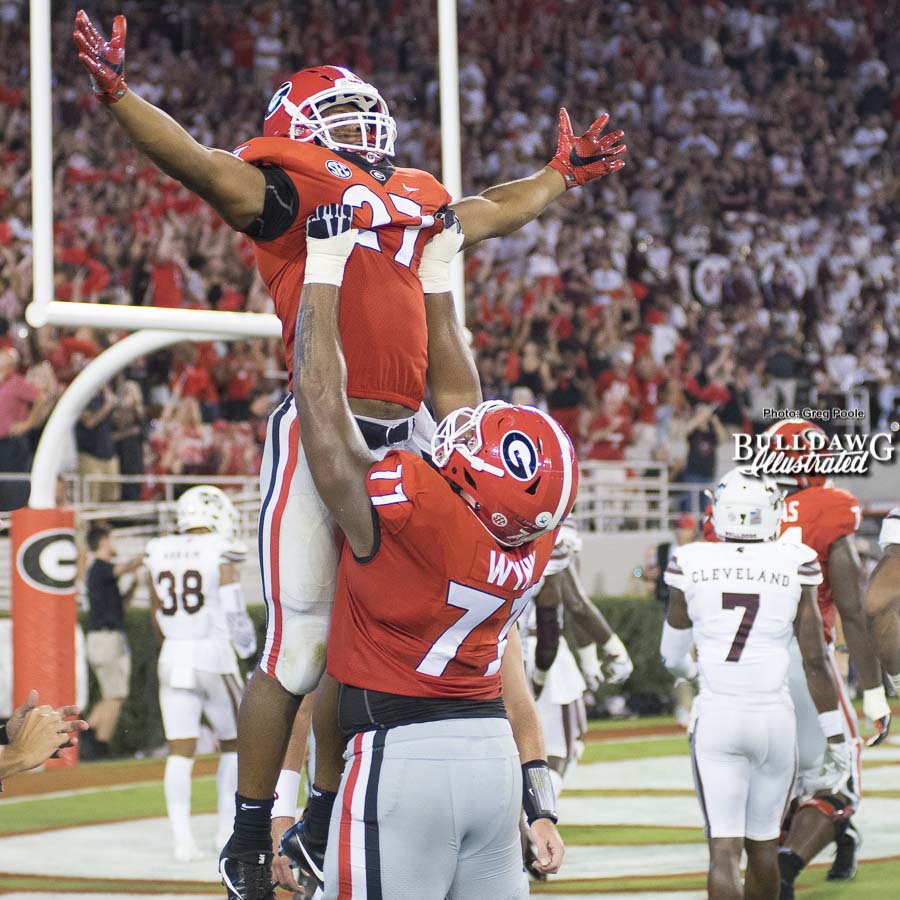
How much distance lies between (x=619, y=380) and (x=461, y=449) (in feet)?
38.3

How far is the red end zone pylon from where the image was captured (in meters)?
7.86

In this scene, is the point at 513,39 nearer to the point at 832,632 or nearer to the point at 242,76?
the point at 242,76

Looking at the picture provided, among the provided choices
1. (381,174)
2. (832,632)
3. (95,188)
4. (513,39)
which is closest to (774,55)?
(513,39)

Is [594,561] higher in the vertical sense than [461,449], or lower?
lower

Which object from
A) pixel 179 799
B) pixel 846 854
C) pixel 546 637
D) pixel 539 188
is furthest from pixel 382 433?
pixel 179 799

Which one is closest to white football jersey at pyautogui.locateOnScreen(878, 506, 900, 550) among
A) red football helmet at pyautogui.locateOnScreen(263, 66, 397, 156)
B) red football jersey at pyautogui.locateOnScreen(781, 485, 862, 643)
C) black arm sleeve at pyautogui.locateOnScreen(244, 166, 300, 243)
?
red football jersey at pyautogui.locateOnScreen(781, 485, 862, 643)

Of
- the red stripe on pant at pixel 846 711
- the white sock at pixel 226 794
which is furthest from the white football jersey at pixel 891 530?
the white sock at pixel 226 794

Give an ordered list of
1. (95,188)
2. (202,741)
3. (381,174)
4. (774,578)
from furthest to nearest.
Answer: (95,188), (202,741), (774,578), (381,174)

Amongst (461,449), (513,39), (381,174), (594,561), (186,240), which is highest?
(513,39)

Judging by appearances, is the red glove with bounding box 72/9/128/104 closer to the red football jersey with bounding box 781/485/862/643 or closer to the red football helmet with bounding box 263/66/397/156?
the red football helmet with bounding box 263/66/397/156

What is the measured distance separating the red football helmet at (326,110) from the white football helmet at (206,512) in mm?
5114

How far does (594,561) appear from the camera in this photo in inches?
582

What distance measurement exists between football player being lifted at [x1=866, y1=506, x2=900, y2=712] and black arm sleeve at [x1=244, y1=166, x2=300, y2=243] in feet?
9.56

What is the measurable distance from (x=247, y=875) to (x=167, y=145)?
5.57ft
